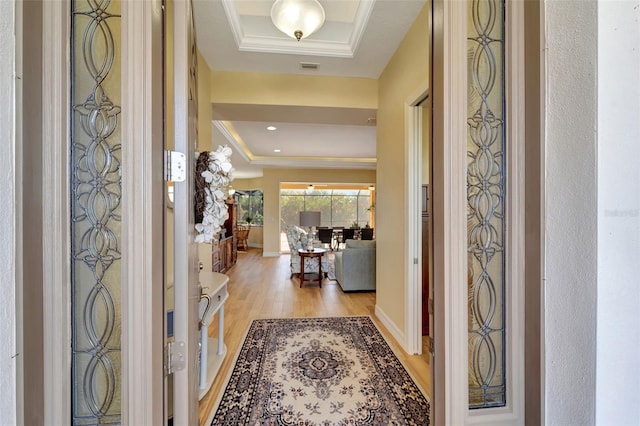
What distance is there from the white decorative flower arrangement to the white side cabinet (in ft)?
2.65

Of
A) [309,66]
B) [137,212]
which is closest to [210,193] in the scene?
[137,212]

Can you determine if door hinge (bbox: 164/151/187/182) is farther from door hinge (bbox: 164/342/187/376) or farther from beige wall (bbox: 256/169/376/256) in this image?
beige wall (bbox: 256/169/376/256)

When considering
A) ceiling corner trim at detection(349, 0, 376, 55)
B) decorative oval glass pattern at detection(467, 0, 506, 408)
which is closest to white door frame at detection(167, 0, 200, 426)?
decorative oval glass pattern at detection(467, 0, 506, 408)

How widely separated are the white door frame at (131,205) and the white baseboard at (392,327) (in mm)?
2138

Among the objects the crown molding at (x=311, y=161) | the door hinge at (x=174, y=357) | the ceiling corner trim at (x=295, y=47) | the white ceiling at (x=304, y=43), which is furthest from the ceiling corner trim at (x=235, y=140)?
the door hinge at (x=174, y=357)

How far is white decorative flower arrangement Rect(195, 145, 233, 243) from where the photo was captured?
3.54 feet

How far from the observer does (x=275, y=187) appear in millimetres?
8398

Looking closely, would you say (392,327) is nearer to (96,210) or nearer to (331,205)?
(96,210)

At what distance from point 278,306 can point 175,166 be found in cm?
314

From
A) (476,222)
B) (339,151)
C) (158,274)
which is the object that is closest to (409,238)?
(476,222)

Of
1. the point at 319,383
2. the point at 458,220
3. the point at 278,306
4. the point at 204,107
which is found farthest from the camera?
the point at 278,306

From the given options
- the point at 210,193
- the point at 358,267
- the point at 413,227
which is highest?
the point at 210,193

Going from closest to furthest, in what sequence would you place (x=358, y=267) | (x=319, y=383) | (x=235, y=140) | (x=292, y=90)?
1. (x=319, y=383)
2. (x=292, y=90)
3. (x=358, y=267)
4. (x=235, y=140)

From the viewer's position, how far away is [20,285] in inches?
27.8
